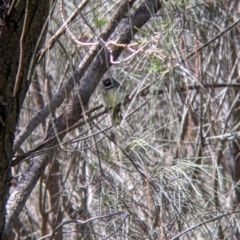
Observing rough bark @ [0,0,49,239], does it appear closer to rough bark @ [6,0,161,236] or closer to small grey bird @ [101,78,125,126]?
rough bark @ [6,0,161,236]

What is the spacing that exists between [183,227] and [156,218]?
0.54ft

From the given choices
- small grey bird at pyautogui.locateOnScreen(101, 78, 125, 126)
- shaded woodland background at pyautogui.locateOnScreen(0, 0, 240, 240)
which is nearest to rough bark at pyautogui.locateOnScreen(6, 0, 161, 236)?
shaded woodland background at pyautogui.locateOnScreen(0, 0, 240, 240)

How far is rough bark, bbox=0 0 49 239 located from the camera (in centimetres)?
176

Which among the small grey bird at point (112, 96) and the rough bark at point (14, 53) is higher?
the small grey bird at point (112, 96)

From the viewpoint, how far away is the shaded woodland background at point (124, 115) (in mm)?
1789

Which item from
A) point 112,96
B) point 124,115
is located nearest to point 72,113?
point 124,115

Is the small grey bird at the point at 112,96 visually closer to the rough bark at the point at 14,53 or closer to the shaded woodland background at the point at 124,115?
the shaded woodland background at the point at 124,115

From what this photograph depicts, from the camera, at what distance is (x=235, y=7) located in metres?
3.20

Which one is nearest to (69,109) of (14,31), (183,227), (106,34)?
(106,34)

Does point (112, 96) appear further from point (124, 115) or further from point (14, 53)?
point (14, 53)

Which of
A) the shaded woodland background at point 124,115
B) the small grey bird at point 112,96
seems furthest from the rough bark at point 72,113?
the small grey bird at point 112,96

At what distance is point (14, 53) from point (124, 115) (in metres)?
0.83

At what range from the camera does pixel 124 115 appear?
255 centimetres

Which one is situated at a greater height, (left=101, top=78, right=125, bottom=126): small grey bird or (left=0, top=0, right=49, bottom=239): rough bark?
(left=101, top=78, right=125, bottom=126): small grey bird
